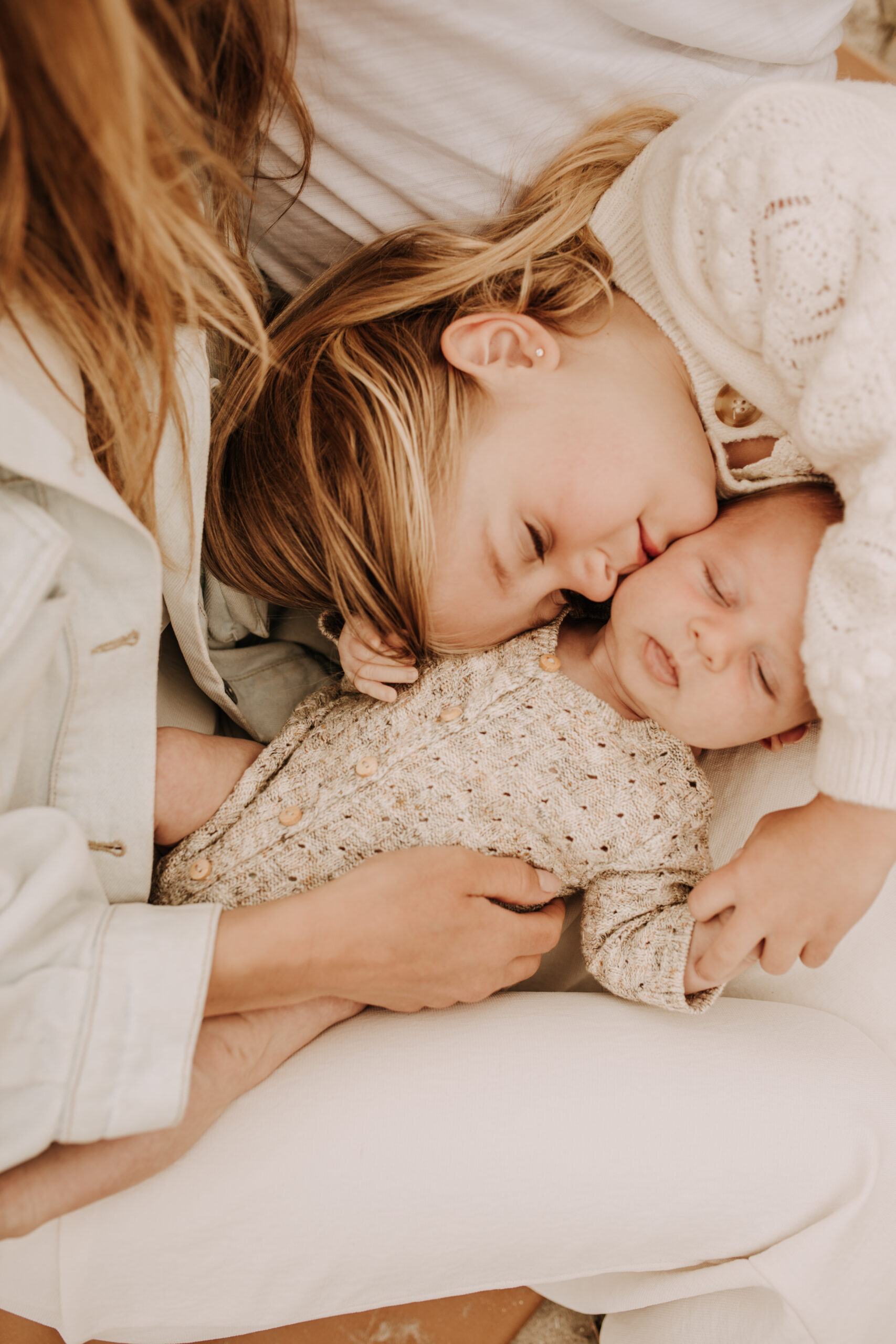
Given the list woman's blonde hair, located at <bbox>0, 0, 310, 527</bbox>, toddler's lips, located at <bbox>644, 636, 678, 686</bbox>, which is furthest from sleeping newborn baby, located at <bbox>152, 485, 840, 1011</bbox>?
woman's blonde hair, located at <bbox>0, 0, 310, 527</bbox>

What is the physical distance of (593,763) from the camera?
0.92 m

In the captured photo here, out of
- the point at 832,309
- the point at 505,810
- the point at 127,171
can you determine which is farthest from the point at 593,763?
the point at 127,171

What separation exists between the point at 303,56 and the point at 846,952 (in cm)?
107

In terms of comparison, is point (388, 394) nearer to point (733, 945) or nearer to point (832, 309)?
point (832, 309)

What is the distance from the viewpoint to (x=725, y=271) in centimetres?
74

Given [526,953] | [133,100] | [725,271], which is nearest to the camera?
[133,100]

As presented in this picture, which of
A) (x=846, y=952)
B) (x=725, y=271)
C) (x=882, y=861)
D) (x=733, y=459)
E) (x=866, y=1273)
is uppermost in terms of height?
(x=725, y=271)

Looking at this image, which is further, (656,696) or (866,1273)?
(656,696)

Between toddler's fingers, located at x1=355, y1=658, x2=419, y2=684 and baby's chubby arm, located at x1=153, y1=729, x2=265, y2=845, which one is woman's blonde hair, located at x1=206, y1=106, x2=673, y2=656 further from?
baby's chubby arm, located at x1=153, y1=729, x2=265, y2=845

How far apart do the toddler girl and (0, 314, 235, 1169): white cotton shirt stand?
0.24 metres

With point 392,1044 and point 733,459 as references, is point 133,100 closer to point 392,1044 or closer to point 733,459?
point 733,459

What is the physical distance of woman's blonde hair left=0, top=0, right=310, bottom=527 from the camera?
468mm

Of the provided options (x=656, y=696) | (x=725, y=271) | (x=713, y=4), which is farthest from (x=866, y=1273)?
(x=713, y=4)

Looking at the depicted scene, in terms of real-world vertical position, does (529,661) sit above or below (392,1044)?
above
